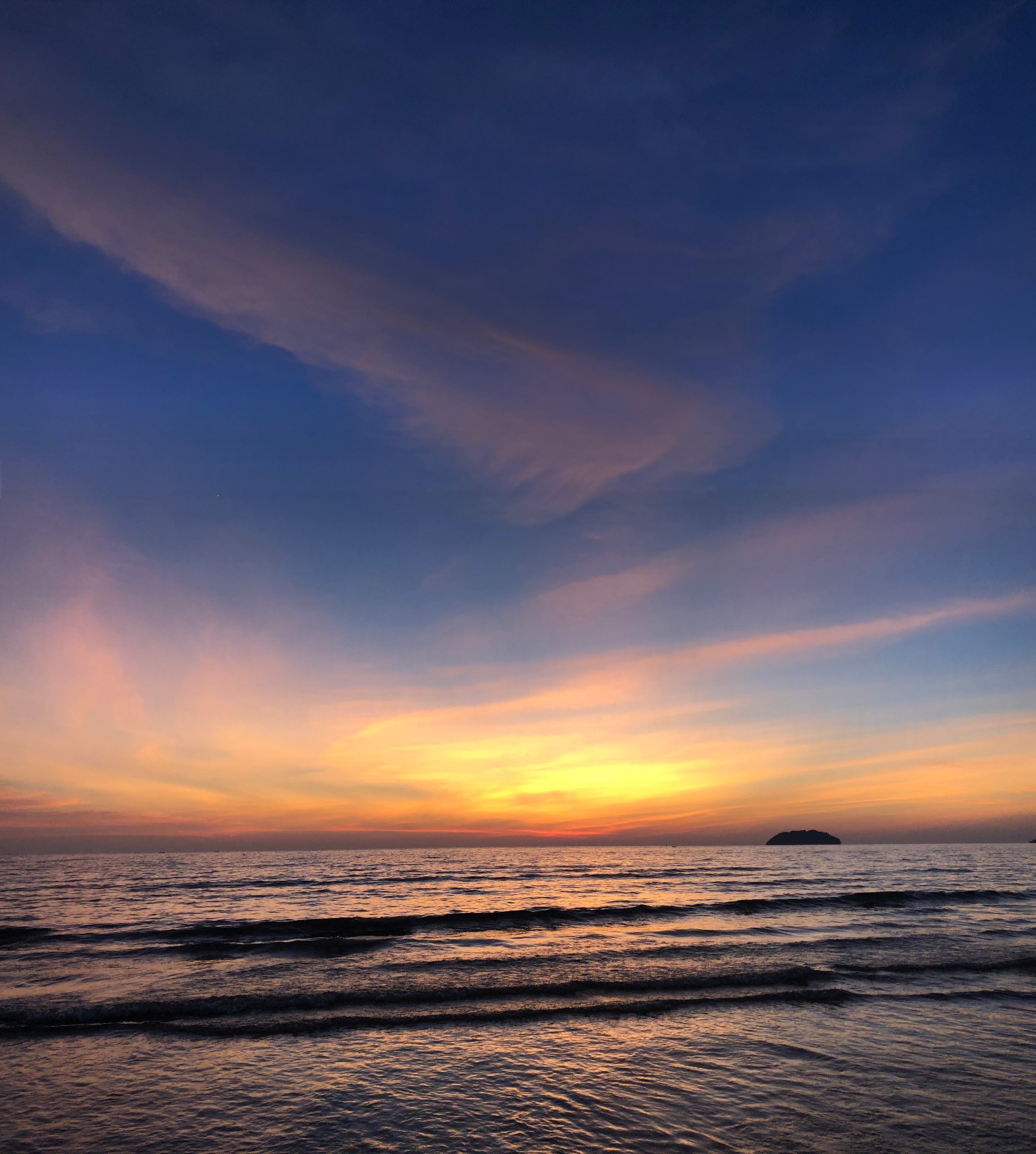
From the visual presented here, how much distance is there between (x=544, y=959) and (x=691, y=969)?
5.53 meters

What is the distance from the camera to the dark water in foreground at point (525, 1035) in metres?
9.57

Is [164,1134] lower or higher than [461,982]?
higher

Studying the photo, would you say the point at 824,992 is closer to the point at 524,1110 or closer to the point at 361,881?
the point at 524,1110

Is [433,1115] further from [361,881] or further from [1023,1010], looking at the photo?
[361,881]

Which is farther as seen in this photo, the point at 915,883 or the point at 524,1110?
the point at 915,883

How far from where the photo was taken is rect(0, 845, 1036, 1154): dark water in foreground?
9.57 meters

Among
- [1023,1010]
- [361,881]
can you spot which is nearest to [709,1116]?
[1023,1010]

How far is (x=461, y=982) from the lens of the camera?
20.1 m

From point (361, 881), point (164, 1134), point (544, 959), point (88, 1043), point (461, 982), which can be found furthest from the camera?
point (361, 881)

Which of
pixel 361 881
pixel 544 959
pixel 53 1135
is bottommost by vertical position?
pixel 361 881

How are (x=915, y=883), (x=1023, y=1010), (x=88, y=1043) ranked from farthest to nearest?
(x=915, y=883)
(x=1023, y=1010)
(x=88, y=1043)

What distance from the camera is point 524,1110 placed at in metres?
10.1

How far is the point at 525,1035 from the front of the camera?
14.5 metres

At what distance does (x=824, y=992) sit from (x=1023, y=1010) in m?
4.59
